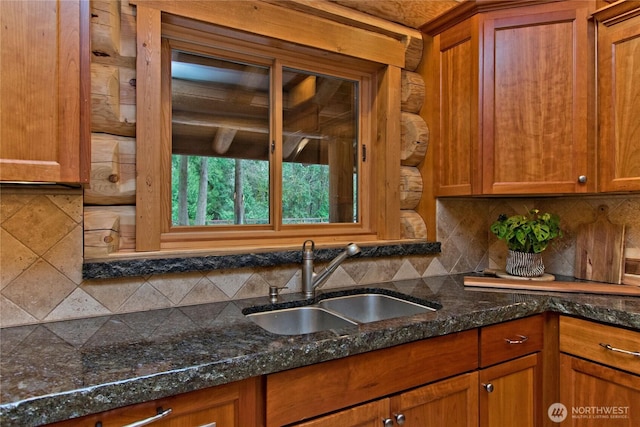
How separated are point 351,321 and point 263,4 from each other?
4.51ft

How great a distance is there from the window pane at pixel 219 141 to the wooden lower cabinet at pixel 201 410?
87 centimetres

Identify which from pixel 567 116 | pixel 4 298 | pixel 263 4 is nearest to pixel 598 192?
pixel 567 116

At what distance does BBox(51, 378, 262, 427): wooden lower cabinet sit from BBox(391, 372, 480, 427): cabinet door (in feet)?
1.52

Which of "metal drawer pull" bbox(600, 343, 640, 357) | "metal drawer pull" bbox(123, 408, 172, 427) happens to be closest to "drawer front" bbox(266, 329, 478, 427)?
"metal drawer pull" bbox(123, 408, 172, 427)

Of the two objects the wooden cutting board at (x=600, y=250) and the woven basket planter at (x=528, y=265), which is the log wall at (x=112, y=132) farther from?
the wooden cutting board at (x=600, y=250)

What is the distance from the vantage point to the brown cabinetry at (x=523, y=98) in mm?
1690

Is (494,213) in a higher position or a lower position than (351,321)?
higher

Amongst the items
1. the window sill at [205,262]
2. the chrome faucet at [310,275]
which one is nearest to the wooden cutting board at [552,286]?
the window sill at [205,262]

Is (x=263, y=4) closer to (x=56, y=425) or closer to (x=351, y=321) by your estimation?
(x=351, y=321)

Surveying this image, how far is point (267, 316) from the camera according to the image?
1451 mm

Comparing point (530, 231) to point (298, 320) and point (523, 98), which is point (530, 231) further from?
point (298, 320)

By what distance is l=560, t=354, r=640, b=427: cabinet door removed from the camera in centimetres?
132

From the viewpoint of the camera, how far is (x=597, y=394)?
1.40 meters

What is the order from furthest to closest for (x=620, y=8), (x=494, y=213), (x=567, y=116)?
1. (x=494, y=213)
2. (x=567, y=116)
3. (x=620, y=8)
